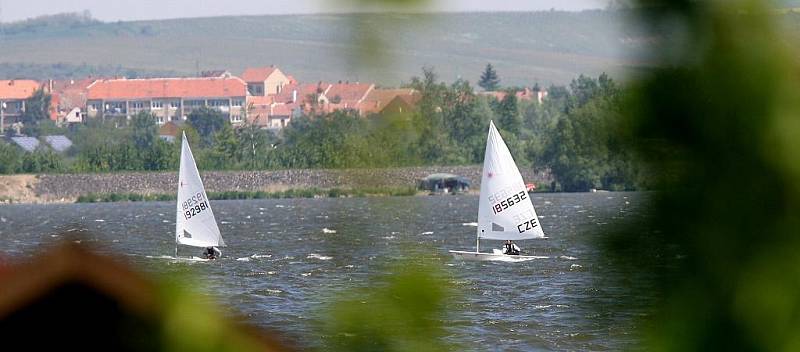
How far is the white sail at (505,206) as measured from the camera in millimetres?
27969

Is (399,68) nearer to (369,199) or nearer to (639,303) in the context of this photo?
(369,199)

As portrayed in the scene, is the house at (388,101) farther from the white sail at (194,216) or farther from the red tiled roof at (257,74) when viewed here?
the white sail at (194,216)

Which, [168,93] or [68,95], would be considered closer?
[168,93]

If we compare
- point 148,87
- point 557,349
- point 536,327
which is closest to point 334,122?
point 148,87

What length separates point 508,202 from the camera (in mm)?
28812

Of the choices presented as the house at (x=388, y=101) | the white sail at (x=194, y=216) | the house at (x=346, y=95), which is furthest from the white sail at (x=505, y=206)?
the house at (x=388, y=101)

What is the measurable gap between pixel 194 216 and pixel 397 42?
106ft

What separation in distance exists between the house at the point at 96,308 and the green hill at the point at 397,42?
118 mm

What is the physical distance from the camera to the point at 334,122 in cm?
69

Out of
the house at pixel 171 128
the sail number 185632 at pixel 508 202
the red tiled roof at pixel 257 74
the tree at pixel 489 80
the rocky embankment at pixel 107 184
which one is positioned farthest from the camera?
the rocky embankment at pixel 107 184

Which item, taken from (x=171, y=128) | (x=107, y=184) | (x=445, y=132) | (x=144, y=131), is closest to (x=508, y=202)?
(x=144, y=131)

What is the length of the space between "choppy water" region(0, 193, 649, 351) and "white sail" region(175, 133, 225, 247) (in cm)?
93

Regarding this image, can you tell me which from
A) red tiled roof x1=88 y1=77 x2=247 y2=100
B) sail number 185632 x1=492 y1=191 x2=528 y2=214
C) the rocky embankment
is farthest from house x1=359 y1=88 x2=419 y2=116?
the rocky embankment

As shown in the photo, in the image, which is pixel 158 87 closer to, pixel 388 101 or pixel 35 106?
pixel 35 106
